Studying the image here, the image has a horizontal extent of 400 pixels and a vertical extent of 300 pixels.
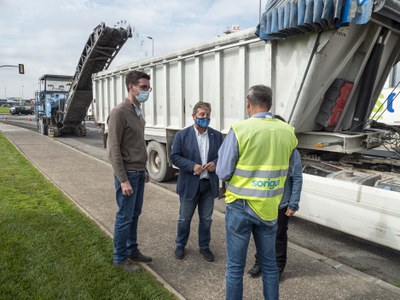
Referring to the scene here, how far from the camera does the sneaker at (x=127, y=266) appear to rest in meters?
3.37

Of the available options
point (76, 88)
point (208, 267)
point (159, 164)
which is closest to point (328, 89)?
point (208, 267)

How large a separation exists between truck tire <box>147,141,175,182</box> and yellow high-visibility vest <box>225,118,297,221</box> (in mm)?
5169

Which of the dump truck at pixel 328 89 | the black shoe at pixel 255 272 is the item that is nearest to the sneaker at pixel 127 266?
the black shoe at pixel 255 272

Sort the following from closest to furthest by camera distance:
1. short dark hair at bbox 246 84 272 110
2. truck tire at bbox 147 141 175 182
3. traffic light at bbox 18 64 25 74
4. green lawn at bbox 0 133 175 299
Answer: short dark hair at bbox 246 84 272 110
green lawn at bbox 0 133 175 299
truck tire at bbox 147 141 175 182
traffic light at bbox 18 64 25 74

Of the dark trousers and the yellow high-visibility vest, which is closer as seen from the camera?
the yellow high-visibility vest

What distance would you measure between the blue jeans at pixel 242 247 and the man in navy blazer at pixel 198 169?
1.13 metres

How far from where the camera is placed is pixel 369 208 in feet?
11.9

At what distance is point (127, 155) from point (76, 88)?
13.5 metres

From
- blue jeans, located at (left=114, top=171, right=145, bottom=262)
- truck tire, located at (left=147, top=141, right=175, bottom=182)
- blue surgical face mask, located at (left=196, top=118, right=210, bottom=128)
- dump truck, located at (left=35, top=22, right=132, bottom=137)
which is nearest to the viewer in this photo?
blue jeans, located at (left=114, top=171, right=145, bottom=262)

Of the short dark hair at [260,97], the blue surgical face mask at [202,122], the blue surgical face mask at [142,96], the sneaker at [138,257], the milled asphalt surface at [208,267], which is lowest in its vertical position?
the milled asphalt surface at [208,267]

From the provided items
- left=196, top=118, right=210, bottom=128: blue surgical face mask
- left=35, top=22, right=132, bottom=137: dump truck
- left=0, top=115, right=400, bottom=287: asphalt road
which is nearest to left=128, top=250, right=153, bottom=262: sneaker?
left=196, top=118, right=210, bottom=128: blue surgical face mask

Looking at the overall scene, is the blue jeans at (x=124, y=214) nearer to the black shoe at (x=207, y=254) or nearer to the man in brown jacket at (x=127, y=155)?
the man in brown jacket at (x=127, y=155)

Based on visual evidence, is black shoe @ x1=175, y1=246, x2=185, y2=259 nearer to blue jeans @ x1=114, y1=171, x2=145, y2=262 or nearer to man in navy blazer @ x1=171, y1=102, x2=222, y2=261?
man in navy blazer @ x1=171, y1=102, x2=222, y2=261

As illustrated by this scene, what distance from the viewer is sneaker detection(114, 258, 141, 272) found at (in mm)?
3369
